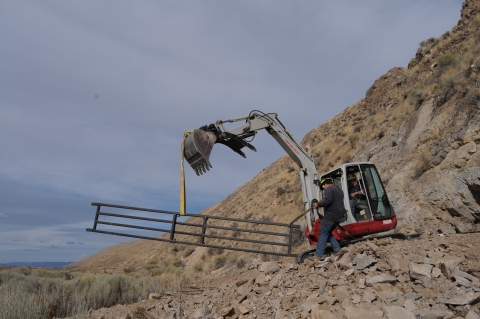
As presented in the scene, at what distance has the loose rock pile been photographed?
17.2ft

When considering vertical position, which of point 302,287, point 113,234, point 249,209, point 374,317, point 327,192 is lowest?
point 374,317

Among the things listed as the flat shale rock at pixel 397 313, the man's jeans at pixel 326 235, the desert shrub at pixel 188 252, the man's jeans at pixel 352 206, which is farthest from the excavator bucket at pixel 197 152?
the desert shrub at pixel 188 252

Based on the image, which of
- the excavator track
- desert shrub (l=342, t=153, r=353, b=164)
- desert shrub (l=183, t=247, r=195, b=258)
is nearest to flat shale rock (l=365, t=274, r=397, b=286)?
the excavator track

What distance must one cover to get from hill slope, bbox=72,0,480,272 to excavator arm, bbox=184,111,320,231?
4536mm

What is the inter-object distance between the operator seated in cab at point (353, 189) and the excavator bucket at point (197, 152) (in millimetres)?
3961

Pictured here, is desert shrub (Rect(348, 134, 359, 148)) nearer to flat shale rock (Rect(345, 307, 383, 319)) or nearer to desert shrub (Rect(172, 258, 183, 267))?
desert shrub (Rect(172, 258, 183, 267))

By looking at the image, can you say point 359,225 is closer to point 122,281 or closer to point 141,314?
point 141,314

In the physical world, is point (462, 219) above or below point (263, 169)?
below

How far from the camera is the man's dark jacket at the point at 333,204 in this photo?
8492 millimetres

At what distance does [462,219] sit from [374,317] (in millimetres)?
8309

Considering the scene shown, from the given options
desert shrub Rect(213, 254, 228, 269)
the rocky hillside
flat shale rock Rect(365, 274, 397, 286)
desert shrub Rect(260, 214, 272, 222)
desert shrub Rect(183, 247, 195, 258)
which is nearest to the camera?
the rocky hillside

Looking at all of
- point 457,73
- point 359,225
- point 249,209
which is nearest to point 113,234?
point 359,225

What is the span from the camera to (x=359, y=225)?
30.8 feet

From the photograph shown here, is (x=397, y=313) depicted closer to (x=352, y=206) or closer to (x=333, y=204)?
(x=333, y=204)
